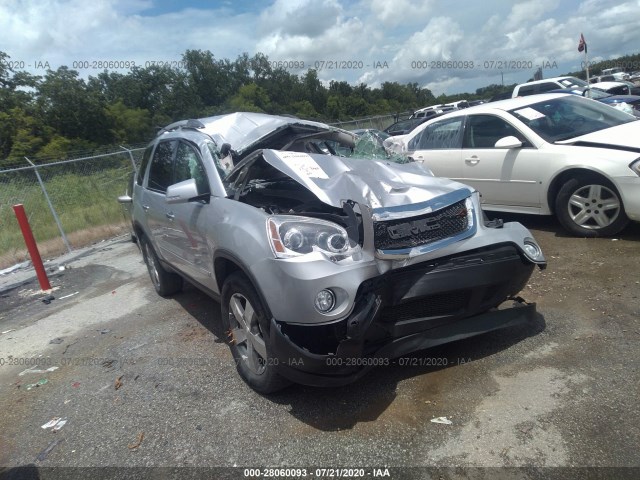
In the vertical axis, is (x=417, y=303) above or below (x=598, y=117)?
below

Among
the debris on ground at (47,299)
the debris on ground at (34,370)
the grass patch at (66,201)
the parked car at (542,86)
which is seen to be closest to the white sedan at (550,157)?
the debris on ground at (34,370)

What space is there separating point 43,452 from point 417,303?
2.55 metres

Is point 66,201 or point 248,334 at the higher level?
point 66,201

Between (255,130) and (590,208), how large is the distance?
12.2 feet

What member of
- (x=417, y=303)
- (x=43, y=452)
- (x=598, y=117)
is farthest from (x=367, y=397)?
(x=598, y=117)

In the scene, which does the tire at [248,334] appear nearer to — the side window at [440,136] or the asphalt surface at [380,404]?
the asphalt surface at [380,404]

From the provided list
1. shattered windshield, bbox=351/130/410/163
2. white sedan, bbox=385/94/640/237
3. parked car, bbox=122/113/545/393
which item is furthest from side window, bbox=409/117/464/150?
parked car, bbox=122/113/545/393

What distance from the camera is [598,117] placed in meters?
6.02

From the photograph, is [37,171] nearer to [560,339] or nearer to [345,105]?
[560,339]

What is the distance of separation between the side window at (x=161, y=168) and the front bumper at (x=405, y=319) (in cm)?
262

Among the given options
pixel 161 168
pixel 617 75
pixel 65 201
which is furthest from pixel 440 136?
pixel 617 75

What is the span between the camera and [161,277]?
5598 mm

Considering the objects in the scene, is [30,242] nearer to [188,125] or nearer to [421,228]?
[188,125]

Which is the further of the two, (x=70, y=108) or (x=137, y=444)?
(x=70, y=108)
